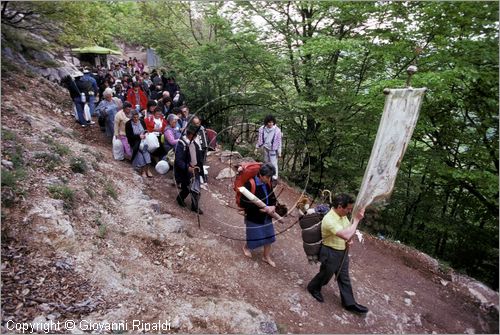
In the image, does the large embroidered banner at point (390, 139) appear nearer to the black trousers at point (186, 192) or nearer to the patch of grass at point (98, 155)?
the black trousers at point (186, 192)

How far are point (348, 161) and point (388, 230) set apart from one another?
276 centimetres

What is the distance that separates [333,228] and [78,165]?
5535mm

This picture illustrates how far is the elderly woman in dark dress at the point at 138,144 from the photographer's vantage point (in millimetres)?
8483

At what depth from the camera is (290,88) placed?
42.9 ft

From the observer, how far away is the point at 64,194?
19.3ft

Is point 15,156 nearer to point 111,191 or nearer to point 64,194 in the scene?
point 64,194

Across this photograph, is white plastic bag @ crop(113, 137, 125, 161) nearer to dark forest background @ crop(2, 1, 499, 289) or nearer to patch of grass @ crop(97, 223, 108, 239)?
dark forest background @ crop(2, 1, 499, 289)

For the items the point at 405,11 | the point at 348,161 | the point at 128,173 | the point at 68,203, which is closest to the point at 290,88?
the point at 348,161

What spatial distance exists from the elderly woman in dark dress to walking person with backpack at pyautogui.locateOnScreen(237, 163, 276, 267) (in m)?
3.99

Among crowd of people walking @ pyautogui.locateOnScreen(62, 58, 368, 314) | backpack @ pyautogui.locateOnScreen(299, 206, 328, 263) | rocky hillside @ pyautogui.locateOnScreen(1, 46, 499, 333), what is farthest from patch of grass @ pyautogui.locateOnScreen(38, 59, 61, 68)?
backpack @ pyautogui.locateOnScreen(299, 206, 328, 263)

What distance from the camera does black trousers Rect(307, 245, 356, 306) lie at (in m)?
5.30

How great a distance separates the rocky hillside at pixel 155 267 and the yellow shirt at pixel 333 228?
43.5 inches

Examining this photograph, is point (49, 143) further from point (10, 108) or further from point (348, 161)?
point (348, 161)

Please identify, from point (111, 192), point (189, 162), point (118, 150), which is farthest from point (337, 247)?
point (118, 150)
